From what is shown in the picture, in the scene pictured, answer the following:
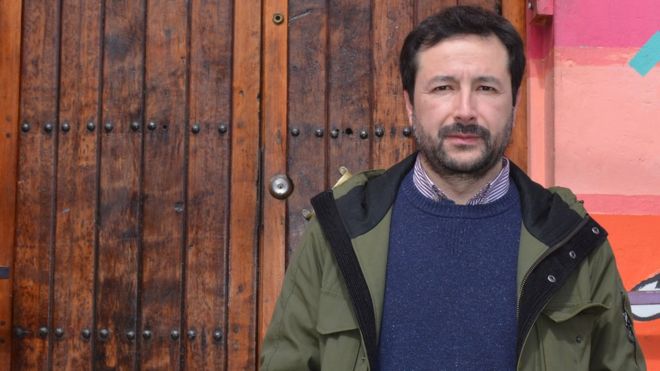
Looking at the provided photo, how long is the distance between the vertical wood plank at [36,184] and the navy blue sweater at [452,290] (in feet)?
4.19

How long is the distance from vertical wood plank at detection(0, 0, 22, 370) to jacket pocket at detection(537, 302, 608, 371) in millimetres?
1598

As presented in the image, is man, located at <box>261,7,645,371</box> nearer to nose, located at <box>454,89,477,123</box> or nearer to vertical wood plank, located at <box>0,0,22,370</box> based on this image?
nose, located at <box>454,89,477,123</box>

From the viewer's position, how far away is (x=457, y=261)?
1.67 meters

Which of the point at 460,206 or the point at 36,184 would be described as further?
the point at 36,184

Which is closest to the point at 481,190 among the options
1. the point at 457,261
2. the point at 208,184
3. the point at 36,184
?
the point at 457,261

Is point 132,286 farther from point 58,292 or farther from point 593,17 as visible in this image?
point 593,17

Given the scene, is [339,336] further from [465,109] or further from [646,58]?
[646,58]

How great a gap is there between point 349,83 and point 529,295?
1158 millimetres

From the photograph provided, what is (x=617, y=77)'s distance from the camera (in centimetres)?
245

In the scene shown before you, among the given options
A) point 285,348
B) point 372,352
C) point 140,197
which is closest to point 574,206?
point 372,352

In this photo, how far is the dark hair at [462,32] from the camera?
5.65ft

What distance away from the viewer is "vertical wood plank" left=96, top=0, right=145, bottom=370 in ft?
8.41

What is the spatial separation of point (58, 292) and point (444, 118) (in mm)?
1400

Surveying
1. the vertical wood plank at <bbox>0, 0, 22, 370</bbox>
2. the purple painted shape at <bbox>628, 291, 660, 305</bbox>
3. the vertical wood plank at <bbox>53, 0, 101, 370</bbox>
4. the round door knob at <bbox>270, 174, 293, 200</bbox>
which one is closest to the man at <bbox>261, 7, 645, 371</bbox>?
the purple painted shape at <bbox>628, 291, 660, 305</bbox>
